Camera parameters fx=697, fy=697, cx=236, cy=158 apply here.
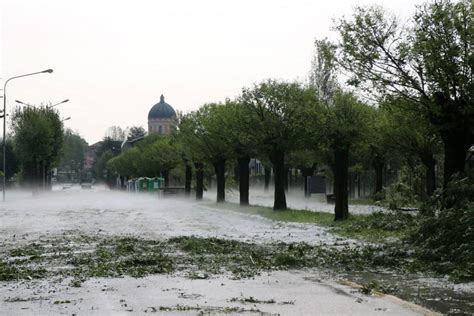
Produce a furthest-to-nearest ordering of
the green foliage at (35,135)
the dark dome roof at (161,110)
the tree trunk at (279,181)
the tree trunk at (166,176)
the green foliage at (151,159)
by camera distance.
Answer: the dark dome roof at (161,110)
the tree trunk at (166,176)
the green foliage at (35,135)
the green foliage at (151,159)
the tree trunk at (279,181)

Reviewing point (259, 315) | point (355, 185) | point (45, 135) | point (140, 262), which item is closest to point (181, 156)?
point (355, 185)

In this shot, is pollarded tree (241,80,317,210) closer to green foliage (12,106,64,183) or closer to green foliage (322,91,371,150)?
green foliage (322,91,371,150)

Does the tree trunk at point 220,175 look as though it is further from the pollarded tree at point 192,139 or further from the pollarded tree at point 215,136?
the pollarded tree at point 192,139

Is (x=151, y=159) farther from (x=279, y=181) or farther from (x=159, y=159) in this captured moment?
(x=279, y=181)

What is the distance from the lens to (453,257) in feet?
43.0

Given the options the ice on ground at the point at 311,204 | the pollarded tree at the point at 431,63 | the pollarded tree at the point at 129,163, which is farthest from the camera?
the pollarded tree at the point at 129,163

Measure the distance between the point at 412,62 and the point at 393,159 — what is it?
35566 mm

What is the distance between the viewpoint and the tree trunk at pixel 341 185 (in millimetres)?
28562

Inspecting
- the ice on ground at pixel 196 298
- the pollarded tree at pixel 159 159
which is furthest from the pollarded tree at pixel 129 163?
the ice on ground at pixel 196 298

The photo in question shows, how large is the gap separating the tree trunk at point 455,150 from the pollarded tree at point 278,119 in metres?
16.2

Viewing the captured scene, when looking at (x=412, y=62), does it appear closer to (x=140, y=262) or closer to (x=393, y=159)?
(x=140, y=262)

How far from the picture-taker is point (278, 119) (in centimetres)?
3744

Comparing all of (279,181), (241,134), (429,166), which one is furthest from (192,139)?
(429,166)

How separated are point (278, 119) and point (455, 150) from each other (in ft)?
58.8
